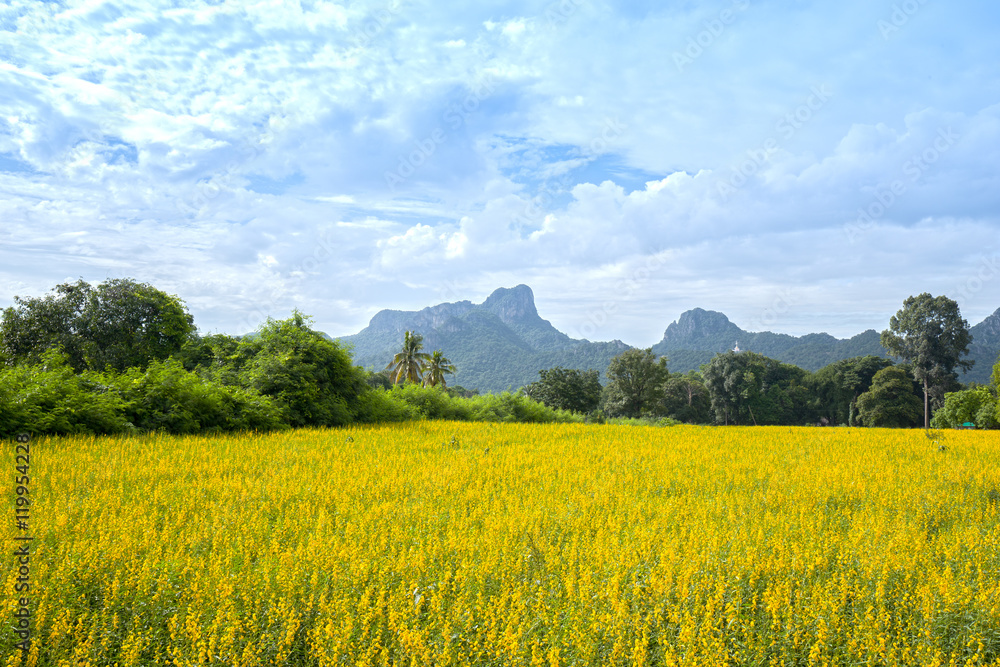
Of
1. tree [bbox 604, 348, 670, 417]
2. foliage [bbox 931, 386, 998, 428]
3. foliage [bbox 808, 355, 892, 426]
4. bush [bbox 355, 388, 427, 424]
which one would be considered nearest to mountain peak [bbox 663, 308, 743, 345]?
foliage [bbox 808, 355, 892, 426]

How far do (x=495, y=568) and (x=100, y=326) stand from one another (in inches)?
1149

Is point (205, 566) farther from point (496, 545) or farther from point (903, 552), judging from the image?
point (903, 552)

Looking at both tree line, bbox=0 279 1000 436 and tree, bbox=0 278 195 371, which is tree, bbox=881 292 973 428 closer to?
tree line, bbox=0 279 1000 436

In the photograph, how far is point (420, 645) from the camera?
3143 millimetres

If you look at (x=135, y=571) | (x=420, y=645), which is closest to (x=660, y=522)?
(x=420, y=645)

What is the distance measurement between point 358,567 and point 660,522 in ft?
11.6

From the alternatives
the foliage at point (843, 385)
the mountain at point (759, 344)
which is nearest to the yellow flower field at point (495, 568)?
the foliage at point (843, 385)

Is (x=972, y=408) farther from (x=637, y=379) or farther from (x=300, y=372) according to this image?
(x=300, y=372)

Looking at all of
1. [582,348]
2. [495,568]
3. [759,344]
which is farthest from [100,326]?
[759,344]

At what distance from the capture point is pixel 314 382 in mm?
17406

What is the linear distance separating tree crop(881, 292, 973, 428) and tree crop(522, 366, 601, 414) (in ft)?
86.9

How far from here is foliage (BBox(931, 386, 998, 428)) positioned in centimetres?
3225

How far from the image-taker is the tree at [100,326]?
85.4ft

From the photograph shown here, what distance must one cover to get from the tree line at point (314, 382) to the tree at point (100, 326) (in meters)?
0.06
